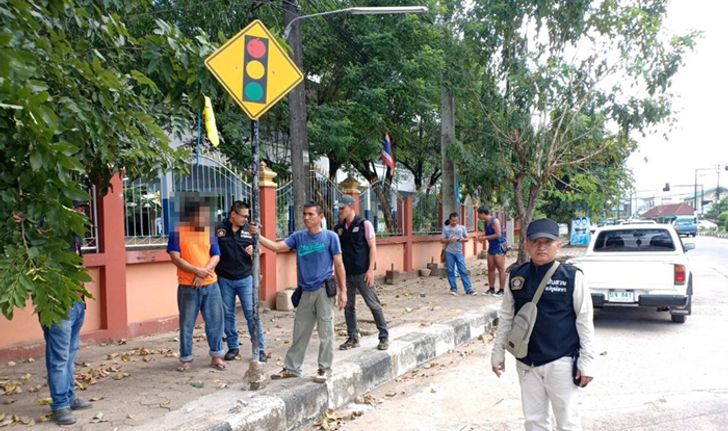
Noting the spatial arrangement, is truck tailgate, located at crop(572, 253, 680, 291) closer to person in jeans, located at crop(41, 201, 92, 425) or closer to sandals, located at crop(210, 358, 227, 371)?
sandals, located at crop(210, 358, 227, 371)

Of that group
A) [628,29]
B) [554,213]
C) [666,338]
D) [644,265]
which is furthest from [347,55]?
[554,213]

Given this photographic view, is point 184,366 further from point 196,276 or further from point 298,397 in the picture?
point 298,397

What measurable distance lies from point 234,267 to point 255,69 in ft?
7.07

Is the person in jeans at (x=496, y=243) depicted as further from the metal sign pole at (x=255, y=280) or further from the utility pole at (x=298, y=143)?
the metal sign pole at (x=255, y=280)

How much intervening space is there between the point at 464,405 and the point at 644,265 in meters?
4.48

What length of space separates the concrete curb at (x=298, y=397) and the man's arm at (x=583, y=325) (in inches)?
91.0

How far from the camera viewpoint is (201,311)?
5039 millimetres

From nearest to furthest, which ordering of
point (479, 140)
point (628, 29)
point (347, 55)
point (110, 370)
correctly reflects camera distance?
point (110, 370)
point (628, 29)
point (347, 55)
point (479, 140)

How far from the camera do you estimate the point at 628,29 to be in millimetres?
11266

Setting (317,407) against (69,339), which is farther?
(317,407)

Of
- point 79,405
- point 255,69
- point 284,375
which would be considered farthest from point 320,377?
point 255,69

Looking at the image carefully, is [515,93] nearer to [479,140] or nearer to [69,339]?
[479,140]

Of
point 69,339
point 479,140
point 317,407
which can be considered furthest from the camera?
point 479,140

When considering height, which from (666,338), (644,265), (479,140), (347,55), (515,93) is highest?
(347,55)
